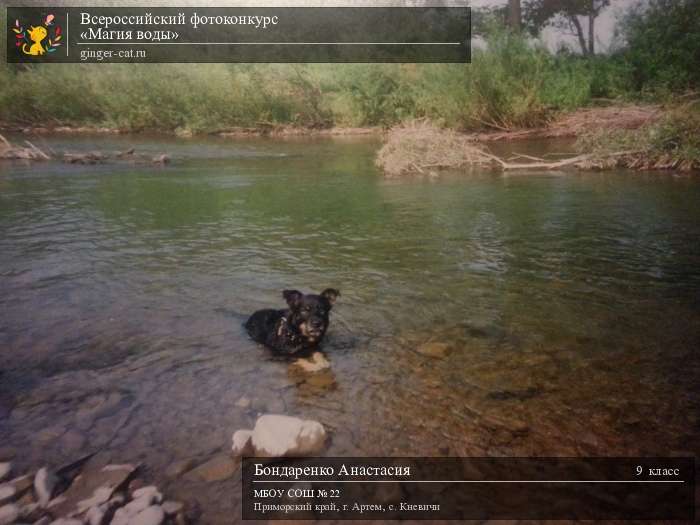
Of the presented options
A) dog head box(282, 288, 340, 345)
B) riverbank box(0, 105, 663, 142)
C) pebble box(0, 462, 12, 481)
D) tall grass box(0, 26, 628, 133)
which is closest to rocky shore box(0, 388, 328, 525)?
pebble box(0, 462, 12, 481)

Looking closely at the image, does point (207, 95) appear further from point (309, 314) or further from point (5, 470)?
point (5, 470)

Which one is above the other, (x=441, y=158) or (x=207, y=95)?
(x=207, y=95)

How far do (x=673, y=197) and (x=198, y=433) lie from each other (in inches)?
468

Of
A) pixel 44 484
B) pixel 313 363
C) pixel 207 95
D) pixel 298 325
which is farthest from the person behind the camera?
pixel 207 95

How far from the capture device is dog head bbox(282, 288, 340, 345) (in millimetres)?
4402

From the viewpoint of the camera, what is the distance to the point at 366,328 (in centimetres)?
514

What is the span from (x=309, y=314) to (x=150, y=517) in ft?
7.27

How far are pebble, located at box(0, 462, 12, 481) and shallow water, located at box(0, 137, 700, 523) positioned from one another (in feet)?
0.52

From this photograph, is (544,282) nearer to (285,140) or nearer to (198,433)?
(198,433)

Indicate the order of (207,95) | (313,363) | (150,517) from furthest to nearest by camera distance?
1. (207,95)
2. (313,363)
3. (150,517)

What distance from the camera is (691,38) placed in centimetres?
2302

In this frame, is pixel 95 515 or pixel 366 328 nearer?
pixel 95 515

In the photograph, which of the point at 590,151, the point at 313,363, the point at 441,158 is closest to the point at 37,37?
the point at 441,158

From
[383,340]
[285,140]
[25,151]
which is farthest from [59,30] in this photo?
[285,140]
